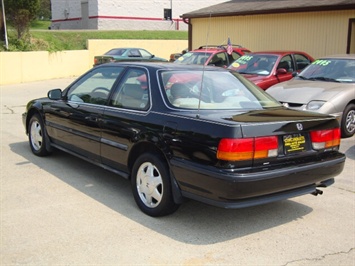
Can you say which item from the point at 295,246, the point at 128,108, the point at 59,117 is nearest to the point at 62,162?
the point at 59,117

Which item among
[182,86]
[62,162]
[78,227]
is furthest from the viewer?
[62,162]

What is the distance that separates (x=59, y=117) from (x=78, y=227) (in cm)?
224

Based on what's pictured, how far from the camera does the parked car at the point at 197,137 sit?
386 cm

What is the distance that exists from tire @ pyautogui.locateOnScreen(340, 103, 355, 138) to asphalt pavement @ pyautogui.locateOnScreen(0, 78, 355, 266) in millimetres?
2572

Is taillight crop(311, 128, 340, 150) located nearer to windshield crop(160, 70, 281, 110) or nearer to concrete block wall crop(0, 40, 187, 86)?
windshield crop(160, 70, 281, 110)

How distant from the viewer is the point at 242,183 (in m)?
3.76

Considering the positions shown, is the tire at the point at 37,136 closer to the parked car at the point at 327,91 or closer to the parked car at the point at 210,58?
the parked car at the point at 327,91

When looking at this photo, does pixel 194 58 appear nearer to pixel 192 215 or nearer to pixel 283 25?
pixel 283 25

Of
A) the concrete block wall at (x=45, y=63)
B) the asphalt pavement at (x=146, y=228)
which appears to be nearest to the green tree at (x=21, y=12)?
the concrete block wall at (x=45, y=63)

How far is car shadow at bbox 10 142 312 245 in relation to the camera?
13.8 feet

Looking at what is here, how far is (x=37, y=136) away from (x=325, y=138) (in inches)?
169

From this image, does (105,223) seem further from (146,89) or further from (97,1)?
(97,1)

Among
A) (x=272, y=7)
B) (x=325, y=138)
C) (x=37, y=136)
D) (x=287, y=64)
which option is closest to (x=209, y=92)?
(x=325, y=138)

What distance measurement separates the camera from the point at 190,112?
4.34m
